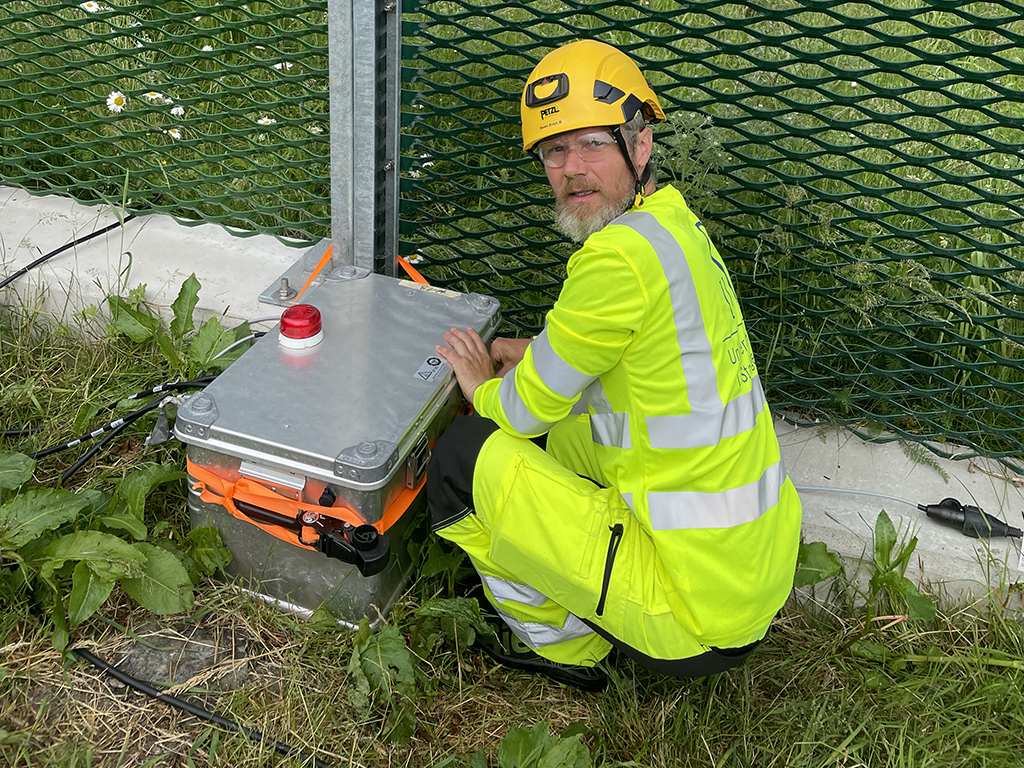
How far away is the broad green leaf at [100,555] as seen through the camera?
2.35 meters

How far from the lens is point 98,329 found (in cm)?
331

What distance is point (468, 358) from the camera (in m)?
2.59

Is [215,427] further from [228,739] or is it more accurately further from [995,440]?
[995,440]

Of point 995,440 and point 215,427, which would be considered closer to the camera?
point 215,427

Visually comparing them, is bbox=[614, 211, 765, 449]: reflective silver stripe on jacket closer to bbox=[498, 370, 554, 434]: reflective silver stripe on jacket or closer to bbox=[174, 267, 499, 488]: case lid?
bbox=[498, 370, 554, 434]: reflective silver stripe on jacket

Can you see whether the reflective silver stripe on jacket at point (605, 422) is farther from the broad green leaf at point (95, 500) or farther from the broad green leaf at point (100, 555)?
the broad green leaf at point (95, 500)

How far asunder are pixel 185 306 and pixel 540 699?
5.42 feet

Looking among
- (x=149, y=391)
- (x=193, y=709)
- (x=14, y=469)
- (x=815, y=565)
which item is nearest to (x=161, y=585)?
(x=193, y=709)

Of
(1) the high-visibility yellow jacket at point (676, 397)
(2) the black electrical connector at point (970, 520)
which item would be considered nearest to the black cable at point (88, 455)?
(1) the high-visibility yellow jacket at point (676, 397)

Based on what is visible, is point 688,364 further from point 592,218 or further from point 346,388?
point 346,388

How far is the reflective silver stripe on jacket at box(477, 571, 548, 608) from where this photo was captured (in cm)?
237

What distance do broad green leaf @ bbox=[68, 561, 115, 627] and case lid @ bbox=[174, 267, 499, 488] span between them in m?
0.40

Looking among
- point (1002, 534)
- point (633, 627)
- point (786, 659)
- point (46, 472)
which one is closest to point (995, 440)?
point (1002, 534)

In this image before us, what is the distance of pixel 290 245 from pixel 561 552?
1.85m
